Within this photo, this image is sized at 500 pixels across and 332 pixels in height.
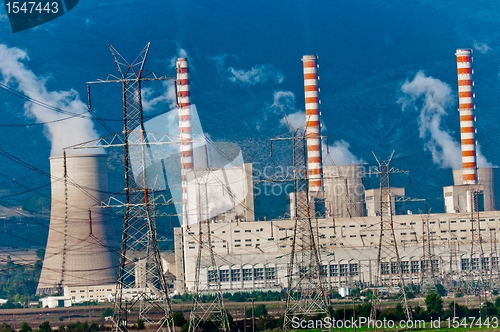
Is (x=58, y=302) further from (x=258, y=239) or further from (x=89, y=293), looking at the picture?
(x=258, y=239)

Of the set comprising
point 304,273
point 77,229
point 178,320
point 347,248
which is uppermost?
point 77,229

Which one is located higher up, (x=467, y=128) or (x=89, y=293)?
(x=467, y=128)

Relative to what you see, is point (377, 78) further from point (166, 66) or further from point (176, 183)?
point (176, 183)

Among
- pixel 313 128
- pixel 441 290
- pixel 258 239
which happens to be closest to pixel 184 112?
pixel 313 128

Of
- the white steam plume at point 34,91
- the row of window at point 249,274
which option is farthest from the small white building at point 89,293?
the white steam plume at point 34,91

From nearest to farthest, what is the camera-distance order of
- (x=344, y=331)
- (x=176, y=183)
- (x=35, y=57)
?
1. (x=344, y=331)
2. (x=176, y=183)
3. (x=35, y=57)

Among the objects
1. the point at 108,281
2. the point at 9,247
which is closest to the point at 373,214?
the point at 108,281

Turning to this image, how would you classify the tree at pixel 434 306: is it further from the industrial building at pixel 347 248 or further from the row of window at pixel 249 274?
the row of window at pixel 249 274

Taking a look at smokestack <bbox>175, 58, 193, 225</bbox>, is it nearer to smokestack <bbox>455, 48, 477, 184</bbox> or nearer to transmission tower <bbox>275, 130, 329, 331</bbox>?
smokestack <bbox>455, 48, 477, 184</bbox>
